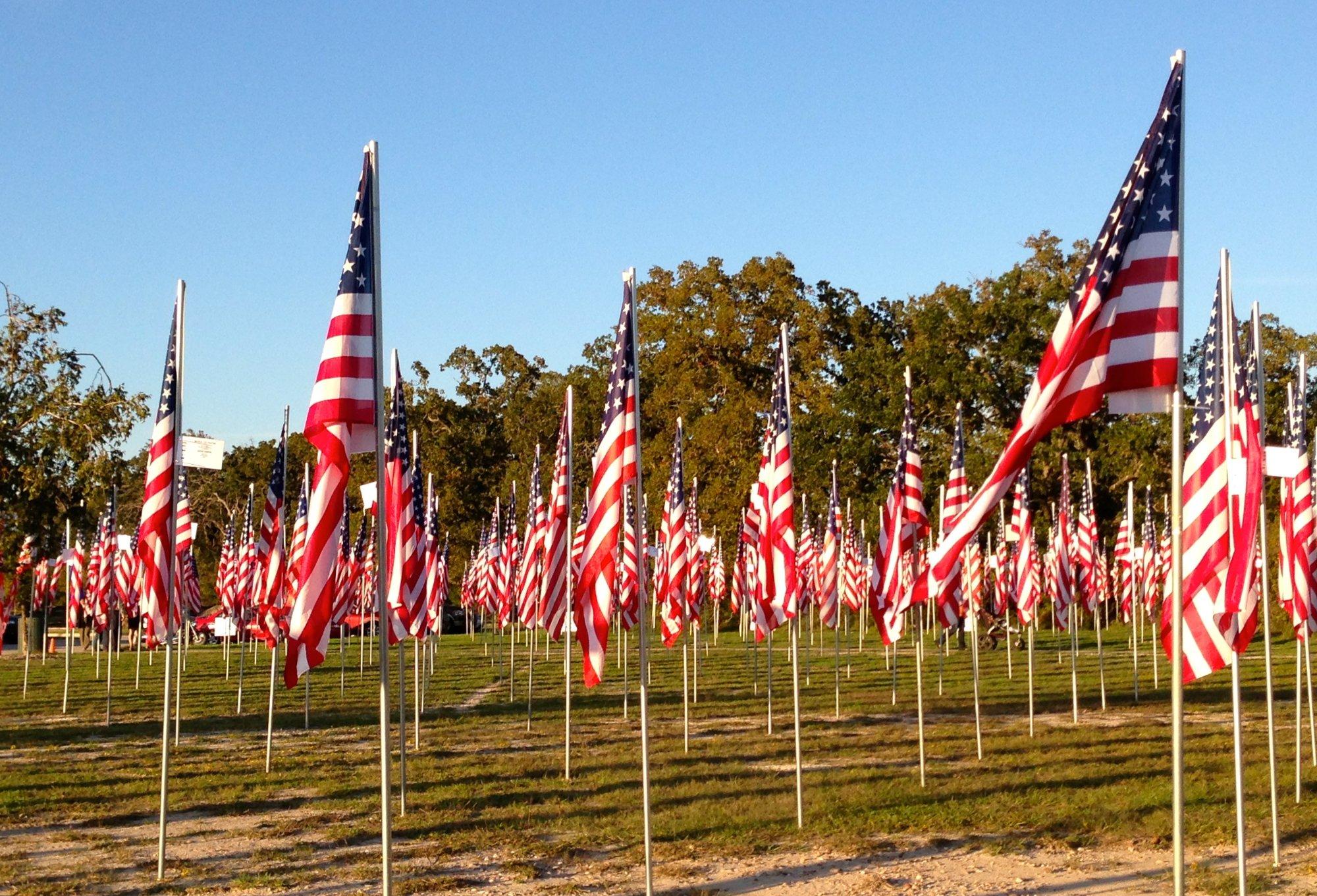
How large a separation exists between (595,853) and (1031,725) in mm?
10975

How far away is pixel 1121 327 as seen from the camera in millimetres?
8320

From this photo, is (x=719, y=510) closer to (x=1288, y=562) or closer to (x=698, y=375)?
(x=698, y=375)

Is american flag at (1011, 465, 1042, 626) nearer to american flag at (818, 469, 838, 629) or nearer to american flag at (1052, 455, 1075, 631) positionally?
american flag at (1052, 455, 1075, 631)

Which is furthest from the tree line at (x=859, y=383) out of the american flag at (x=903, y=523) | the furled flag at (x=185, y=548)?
the american flag at (x=903, y=523)

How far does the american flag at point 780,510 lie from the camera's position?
1451cm

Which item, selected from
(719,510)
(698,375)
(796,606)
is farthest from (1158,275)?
(698,375)

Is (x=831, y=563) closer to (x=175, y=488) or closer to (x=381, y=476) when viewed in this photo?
(x=175, y=488)

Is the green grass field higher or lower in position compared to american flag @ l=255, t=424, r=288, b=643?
lower

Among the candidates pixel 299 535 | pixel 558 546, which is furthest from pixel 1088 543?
pixel 299 535

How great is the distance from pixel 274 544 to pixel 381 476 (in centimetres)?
1239

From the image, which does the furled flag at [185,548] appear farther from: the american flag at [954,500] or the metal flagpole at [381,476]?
the american flag at [954,500]

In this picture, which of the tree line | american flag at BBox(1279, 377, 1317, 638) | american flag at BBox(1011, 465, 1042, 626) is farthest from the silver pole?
the tree line

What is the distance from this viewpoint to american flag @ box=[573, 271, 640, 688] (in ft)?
38.8

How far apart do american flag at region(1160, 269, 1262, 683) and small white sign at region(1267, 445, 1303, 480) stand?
1.45ft
